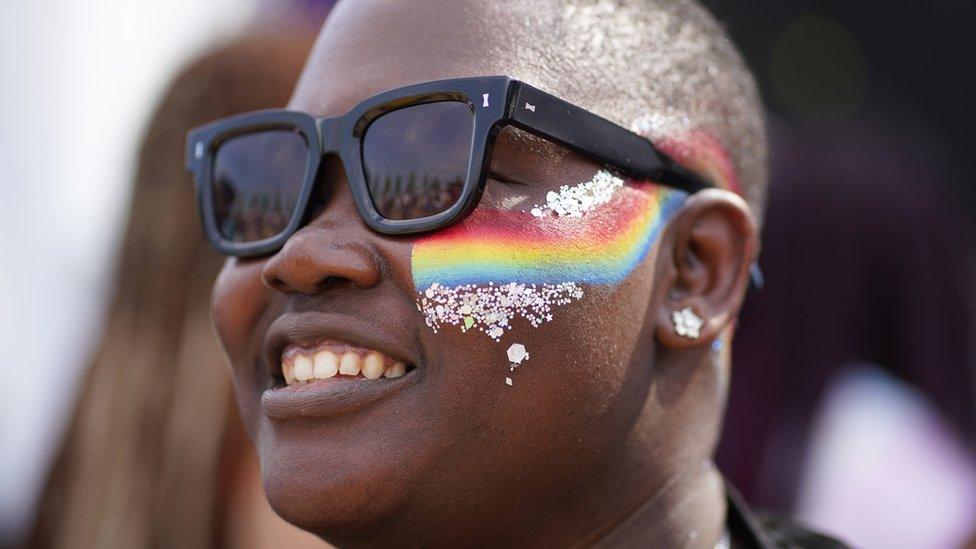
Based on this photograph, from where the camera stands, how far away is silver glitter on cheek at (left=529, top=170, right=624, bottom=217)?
2.06m

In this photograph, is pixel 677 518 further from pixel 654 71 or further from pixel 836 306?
pixel 836 306

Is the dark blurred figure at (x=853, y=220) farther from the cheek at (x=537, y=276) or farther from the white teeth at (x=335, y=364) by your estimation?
the white teeth at (x=335, y=364)

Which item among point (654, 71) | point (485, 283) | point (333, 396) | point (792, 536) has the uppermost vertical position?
point (654, 71)

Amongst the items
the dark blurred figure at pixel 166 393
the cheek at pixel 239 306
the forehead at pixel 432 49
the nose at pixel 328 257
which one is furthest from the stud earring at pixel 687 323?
the dark blurred figure at pixel 166 393

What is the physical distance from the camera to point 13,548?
4176mm

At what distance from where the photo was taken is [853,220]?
471cm

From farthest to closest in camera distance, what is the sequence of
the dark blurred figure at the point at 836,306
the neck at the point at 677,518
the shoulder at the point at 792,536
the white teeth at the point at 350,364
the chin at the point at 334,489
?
the dark blurred figure at the point at 836,306, the shoulder at the point at 792,536, the neck at the point at 677,518, the white teeth at the point at 350,364, the chin at the point at 334,489

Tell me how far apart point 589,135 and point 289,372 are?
2.47ft

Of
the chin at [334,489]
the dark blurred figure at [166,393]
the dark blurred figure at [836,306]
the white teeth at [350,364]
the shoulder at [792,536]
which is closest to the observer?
the chin at [334,489]

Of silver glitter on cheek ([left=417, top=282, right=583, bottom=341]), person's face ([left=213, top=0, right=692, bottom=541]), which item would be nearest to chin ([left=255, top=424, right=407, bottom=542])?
person's face ([left=213, top=0, right=692, bottom=541])

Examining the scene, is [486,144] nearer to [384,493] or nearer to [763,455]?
[384,493]

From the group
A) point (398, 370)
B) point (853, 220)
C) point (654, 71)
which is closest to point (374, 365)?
point (398, 370)

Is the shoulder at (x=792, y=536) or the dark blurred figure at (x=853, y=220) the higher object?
the dark blurred figure at (x=853, y=220)

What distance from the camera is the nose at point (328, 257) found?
200 cm
